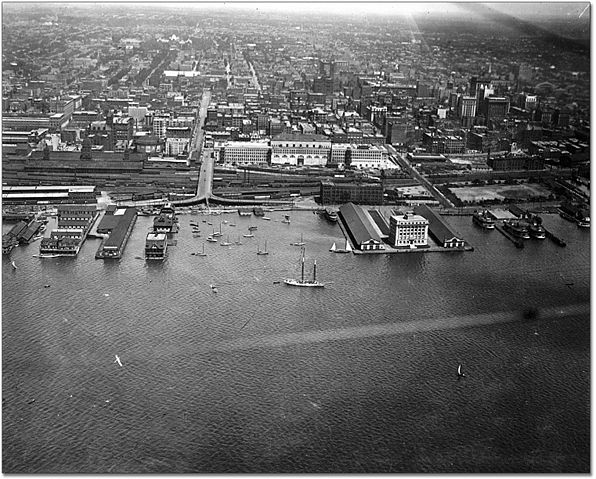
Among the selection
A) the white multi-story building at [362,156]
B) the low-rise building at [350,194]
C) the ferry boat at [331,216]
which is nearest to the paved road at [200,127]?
the white multi-story building at [362,156]

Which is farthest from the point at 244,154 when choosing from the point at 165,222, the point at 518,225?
the point at 518,225

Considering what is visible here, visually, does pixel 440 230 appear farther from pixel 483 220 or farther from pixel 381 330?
pixel 381 330

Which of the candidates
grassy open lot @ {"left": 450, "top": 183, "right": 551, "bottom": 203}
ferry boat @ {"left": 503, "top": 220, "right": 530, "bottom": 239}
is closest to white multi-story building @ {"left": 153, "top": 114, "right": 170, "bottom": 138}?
grassy open lot @ {"left": 450, "top": 183, "right": 551, "bottom": 203}

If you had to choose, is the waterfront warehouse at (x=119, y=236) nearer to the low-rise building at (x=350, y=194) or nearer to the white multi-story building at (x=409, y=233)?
the low-rise building at (x=350, y=194)

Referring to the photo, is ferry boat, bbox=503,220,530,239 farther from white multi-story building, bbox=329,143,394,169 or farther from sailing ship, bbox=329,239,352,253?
white multi-story building, bbox=329,143,394,169

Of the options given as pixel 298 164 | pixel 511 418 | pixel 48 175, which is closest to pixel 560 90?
pixel 298 164
